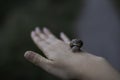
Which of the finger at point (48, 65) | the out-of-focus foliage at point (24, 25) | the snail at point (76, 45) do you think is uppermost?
the out-of-focus foliage at point (24, 25)

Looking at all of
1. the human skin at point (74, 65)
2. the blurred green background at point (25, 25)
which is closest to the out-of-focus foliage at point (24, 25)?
the blurred green background at point (25, 25)

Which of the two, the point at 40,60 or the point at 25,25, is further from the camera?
the point at 25,25

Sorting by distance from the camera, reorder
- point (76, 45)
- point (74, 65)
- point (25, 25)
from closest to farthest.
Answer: point (74, 65), point (76, 45), point (25, 25)

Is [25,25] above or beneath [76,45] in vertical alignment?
above

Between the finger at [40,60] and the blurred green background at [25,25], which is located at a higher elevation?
the blurred green background at [25,25]

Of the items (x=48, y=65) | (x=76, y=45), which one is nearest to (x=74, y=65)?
(x=48, y=65)

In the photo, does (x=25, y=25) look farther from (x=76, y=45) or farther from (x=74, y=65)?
(x=74, y=65)

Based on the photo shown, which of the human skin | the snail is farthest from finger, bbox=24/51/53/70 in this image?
the snail

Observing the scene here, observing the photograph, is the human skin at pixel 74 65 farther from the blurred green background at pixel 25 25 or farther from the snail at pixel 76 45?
the blurred green background at pixel 25 25

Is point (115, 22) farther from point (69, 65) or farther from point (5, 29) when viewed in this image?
point (69, 65)

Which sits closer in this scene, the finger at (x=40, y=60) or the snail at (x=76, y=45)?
the finger at (x=40, y=60)
